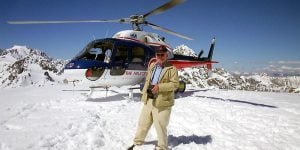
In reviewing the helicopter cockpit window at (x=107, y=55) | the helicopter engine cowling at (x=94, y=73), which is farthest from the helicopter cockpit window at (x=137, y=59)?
the helicopter engine cowling at (x=94, y=73)

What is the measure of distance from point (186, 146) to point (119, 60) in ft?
20.9

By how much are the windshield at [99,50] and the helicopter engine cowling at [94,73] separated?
52 centimetres

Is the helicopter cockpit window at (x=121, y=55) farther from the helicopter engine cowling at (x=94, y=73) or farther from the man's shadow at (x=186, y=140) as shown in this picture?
the man's shadow at (x=186, y=140)

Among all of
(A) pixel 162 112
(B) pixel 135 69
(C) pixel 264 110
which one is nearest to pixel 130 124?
(A) pixel 162 112

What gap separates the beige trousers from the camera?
5027 millimetres

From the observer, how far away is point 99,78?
10.8 m

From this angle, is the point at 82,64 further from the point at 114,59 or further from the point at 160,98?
the point at 160,98

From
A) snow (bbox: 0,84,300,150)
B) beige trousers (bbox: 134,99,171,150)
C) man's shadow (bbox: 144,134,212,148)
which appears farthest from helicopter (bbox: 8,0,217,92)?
beige trousers (bbox: 134,99,171,150)

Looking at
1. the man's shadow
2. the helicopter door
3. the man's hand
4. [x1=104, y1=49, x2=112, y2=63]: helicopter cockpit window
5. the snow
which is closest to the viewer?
the man's hand

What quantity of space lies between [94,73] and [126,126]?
3.99m

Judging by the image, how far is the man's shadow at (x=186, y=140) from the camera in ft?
19.7

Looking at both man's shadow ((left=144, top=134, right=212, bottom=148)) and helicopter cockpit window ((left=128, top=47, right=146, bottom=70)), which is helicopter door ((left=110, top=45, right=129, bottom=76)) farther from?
man's shadow ((left=144, top=134, right=212, bottom=148))

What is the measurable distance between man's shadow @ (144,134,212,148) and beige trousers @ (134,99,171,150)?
766mm

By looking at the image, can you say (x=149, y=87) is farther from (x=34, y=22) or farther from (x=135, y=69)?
(x=34, y=22)
